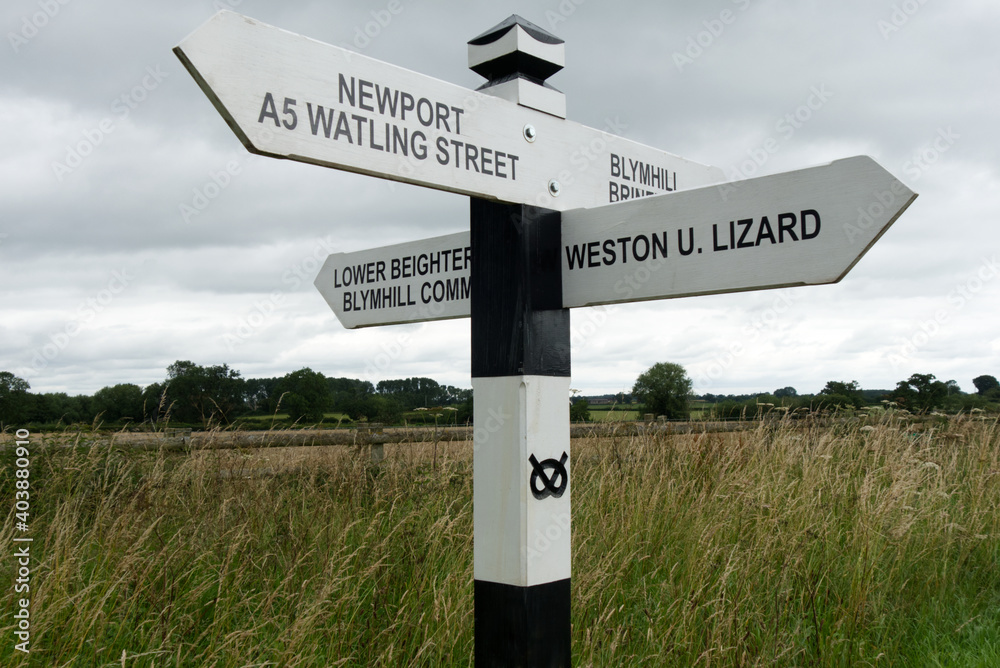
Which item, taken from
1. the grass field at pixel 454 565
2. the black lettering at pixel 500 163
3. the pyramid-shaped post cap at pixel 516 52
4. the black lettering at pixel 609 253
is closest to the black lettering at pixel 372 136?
the black lettering at pixel 500 163

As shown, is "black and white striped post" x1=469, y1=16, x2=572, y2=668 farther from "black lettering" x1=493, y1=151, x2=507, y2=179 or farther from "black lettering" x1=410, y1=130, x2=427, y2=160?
"black lettering" x1=410, y1=130, x2=427, y2=160

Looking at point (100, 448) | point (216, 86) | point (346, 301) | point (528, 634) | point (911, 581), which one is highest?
point (216, 86)

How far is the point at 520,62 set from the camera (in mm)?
2221

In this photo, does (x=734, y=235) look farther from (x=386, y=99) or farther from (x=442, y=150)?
(x=386, y=99)

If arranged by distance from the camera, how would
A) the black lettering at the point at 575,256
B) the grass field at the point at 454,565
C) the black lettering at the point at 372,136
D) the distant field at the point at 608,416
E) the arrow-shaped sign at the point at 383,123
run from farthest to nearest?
1. the distant field at the point at 608,416
2. the grass field at the point at 454,565
3. the black lettering at the point at 575,256
4. the black lettering at the point at 372,136
5. the arrow-shaped sign at the point at 383,123

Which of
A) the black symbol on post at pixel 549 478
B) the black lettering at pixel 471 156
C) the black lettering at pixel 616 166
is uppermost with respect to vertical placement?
the black lettering at pixel 616 166

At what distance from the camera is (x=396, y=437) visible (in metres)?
7.09

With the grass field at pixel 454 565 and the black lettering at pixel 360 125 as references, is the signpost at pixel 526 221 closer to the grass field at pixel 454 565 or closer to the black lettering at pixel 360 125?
the black lettering at pixel 360 125

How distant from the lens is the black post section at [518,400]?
78.1 inches

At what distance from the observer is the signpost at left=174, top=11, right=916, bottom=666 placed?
1.66 m

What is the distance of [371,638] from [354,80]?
2049mm

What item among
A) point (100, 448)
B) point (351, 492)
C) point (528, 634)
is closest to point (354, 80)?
point (528, 634)

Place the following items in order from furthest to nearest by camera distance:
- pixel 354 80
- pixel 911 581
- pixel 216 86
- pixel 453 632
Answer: pixel 911 581 < pixel 453 632 < pixel 354 80 < pixel 216 86

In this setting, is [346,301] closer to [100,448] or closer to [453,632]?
[453,632]
